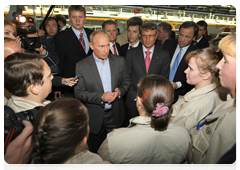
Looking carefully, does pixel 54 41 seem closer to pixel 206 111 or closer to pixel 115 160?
pixel 115 160

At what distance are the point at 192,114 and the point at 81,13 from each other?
2206mm

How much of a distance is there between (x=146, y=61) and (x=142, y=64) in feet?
0.40

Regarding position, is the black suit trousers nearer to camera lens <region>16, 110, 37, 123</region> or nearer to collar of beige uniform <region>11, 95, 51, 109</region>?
collar of beige uniform <region>11, 95, 51, 109</region>

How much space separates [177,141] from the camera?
96cm

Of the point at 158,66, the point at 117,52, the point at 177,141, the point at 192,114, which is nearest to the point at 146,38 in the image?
the point at 158,66

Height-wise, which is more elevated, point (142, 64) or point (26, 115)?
point (142, 64)

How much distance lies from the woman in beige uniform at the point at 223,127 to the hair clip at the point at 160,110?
0.32 metres

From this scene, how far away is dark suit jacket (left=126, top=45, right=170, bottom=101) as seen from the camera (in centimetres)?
215

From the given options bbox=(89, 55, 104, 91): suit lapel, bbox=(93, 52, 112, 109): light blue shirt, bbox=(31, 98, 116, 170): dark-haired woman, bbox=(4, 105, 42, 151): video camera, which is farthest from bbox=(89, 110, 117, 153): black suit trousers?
bbox=(4, 105, 42, 151): video camera

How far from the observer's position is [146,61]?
224cm

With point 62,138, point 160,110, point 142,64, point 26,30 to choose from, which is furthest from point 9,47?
point 142,64

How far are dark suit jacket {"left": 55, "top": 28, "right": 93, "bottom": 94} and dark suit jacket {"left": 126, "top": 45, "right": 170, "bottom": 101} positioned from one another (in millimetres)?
810

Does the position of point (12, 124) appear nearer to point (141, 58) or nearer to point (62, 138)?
point (62, 138)

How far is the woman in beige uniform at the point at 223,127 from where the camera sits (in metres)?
0.77
